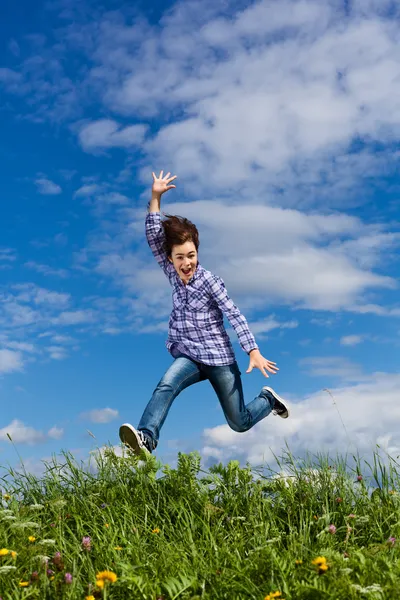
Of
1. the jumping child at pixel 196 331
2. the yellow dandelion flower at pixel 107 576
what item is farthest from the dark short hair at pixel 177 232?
the yellow dandelion flower at pixel 107 576

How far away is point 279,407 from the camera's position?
828 centimetres

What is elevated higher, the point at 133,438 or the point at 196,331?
the point at 196,331

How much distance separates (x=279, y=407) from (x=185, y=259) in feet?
7.32

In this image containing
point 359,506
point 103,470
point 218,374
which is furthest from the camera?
point 218,374

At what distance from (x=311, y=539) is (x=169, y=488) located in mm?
1434

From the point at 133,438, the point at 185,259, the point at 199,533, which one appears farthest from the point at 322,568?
the point at 185,259

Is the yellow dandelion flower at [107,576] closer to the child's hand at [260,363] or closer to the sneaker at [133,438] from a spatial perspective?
the sneaker at [133,438]

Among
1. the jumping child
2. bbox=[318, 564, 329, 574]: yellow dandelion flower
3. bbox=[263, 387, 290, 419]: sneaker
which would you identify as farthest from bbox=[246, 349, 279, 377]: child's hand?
bbox=[318, 564, 329, 574]: yellow dandelion flower

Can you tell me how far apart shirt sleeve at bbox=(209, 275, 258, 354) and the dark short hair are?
0.52m

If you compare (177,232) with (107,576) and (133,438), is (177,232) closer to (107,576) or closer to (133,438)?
(133,438)

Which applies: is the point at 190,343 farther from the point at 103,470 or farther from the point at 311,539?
the point at 311,539

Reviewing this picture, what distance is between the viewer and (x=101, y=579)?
3.80 meters

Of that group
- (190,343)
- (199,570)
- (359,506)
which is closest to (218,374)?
(190,343)

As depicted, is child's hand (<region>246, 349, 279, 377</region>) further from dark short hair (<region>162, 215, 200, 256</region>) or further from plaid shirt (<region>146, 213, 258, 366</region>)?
dark short hair (<region>162, 215, 200, 256</region>)
